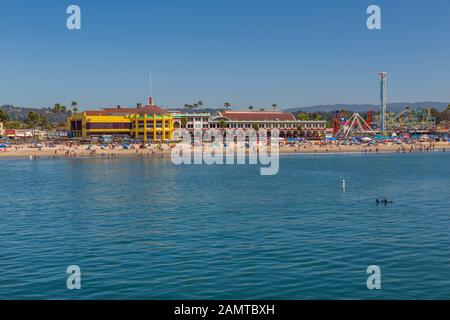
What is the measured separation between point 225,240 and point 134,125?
118m

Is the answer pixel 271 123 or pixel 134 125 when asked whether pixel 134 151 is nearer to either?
pixel 134 125

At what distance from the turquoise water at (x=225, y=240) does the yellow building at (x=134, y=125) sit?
264 ft

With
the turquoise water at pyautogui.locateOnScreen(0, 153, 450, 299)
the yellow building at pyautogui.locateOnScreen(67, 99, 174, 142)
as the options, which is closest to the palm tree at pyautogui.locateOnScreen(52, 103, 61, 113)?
the yellow building at pyautogui.locateOnScreen(67, 99, 174, 142)

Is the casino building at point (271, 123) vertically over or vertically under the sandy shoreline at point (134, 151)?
over

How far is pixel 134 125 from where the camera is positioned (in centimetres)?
14625

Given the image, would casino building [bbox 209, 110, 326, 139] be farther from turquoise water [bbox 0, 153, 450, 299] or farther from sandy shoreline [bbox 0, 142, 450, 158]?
turquoise water [bbox 0, 153, 450, 299]

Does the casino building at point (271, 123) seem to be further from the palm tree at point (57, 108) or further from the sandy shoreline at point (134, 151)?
the palm tree at point (57, 108)

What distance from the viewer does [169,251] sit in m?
29.6

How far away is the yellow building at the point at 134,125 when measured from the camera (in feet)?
474

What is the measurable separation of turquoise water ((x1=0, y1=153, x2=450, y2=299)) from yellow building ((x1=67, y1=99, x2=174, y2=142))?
80433 millimetres

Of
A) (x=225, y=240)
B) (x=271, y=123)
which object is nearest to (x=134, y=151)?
(x=271, y=123)

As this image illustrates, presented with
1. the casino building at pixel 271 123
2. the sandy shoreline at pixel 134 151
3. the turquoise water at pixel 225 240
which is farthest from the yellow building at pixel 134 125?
the turquoise water at pixel 225 240

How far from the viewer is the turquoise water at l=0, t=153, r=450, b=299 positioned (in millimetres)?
22938
